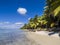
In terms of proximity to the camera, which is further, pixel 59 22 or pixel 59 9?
pixel 59 22

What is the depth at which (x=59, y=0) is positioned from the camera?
22.4 meters

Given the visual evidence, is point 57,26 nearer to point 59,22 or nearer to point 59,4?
point 59,22

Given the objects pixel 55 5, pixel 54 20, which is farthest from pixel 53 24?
pixel 55 5

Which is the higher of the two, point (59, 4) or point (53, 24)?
point (59, 4)

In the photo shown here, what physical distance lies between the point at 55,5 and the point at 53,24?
11320 millimetres

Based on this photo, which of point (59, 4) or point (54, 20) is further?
point (54, 20)

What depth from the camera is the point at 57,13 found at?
69.6ft

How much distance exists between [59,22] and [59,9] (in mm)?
14202

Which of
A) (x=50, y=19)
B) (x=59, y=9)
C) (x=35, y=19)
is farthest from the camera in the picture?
(x=35, y=19)

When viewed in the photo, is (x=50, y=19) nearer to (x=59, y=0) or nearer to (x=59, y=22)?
(x=59, y=22)

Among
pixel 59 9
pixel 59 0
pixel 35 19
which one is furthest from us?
pixel 35 19

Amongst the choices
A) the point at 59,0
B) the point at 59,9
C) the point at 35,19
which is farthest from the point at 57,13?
the point at 35,19

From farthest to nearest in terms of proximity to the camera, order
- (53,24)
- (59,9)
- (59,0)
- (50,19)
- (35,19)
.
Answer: (35,19) → (50,19) → (53,24) → (59,0) → (59,9)

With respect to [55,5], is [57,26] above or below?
below
